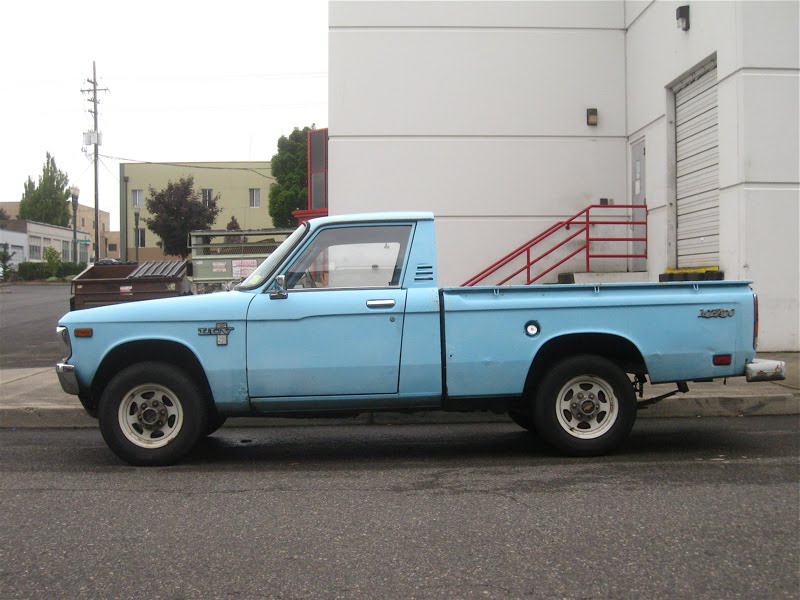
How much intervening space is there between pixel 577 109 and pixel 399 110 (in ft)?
10.2

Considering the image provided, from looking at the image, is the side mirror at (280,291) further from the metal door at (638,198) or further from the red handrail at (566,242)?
the metal door at (638,198)

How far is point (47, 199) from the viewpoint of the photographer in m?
81.8

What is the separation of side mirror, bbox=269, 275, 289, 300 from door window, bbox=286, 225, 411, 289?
11 cm

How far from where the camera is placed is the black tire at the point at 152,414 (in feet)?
19.5

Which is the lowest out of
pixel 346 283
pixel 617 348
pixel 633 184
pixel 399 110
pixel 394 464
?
pixel 394 464

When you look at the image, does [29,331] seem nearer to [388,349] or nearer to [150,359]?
[150,359]

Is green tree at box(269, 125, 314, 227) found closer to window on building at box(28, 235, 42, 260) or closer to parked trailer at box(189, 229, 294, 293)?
window on building at box(28, 235, 42, 260)

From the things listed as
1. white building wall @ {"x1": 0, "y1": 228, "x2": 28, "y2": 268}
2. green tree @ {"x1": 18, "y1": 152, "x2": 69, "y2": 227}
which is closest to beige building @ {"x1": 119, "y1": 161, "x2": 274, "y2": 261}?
white building wall @ {"x1": 0, "y1": 228, "x2": 28, "y2": 268}

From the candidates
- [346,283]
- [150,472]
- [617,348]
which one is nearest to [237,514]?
[150,472]

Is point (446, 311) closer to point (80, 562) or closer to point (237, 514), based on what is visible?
point (237, 514)

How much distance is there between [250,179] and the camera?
61656mm

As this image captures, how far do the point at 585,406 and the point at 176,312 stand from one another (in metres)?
3.14

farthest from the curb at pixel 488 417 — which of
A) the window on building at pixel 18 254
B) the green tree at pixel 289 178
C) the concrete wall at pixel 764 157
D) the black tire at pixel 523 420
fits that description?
the window on building at pixel 18 254

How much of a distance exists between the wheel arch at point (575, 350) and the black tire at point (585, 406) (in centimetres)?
11
